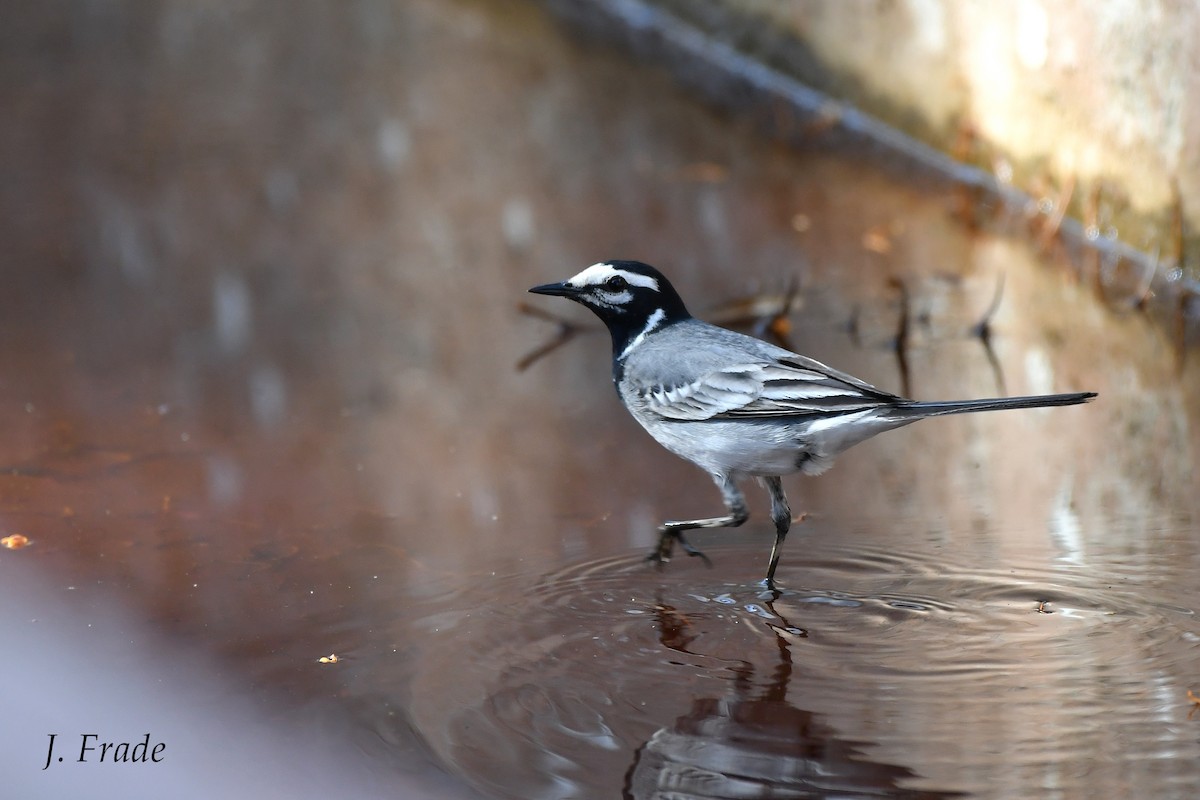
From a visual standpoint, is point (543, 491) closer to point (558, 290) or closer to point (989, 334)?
point (558, 290)

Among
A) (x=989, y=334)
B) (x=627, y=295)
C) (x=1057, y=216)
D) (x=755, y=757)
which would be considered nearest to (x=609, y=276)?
(x=627, y=295)

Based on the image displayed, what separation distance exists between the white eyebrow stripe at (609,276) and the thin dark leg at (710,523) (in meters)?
0.72

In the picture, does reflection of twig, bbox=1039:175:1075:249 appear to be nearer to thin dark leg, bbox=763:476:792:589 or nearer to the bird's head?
the bird's head

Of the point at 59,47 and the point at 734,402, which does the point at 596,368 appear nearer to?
the point at 734,402

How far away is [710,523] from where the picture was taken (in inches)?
173

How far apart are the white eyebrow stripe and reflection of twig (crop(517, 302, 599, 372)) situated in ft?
5.11

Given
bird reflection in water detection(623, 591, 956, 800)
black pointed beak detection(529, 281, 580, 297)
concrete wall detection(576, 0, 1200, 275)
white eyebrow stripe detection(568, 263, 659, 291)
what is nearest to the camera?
bird reflection in water detection(623, 591, 956, 800)

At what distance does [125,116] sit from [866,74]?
537cm

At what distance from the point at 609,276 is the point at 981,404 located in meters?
1.45

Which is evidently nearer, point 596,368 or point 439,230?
point 596,368

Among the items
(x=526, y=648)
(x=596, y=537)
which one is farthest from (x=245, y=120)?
(x=526, y=648)

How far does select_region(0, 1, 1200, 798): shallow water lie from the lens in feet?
11.1

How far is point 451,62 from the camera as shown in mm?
11438
